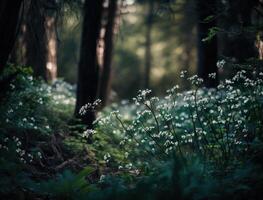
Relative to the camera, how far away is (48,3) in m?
9.57

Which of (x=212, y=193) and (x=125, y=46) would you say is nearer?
(x=212, y=193)

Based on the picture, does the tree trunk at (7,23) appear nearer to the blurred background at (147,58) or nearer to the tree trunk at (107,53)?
the tree trunk at (107,53)

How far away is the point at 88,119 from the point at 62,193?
18.0 feet

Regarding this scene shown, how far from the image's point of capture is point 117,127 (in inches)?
451

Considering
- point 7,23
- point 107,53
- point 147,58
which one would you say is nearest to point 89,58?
point 7,23

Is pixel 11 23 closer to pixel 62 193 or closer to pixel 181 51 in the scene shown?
pixel 62 193

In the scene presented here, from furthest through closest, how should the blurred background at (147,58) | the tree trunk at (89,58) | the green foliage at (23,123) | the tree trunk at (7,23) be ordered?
1. the blurred background at (147,58)
2. the tree trunk at (89,58)
3. the tree trunk at (7,23)
4. the green foliage at (23,123)

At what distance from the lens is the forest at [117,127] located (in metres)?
5.80

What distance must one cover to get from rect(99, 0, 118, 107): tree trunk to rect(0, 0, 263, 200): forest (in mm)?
39

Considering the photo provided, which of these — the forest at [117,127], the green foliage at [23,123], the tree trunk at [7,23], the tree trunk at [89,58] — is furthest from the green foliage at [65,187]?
the tree trunk at [89,58]

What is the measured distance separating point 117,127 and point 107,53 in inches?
222

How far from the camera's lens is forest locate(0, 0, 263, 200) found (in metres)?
5.80

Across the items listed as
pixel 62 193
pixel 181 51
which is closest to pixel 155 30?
pixel 181 51

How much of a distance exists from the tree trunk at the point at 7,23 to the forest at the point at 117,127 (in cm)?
2
